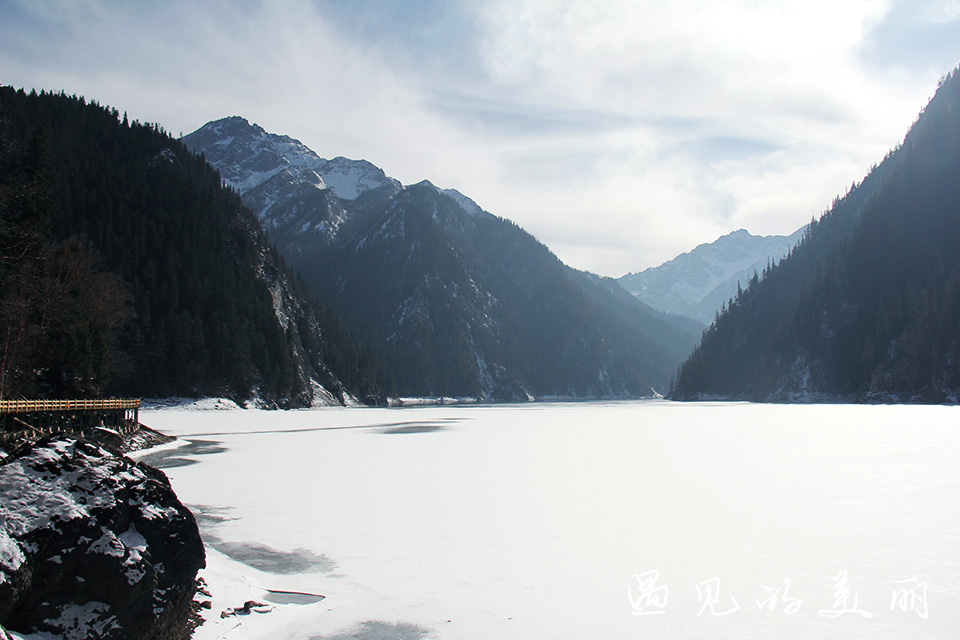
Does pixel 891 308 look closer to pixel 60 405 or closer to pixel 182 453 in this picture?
pixel 182 453

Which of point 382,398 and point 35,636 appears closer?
point 35,636

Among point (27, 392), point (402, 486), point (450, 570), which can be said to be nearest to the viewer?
point (450, 570)

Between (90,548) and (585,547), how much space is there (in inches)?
438

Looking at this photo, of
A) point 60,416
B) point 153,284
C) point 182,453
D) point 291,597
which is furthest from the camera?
point 153,284

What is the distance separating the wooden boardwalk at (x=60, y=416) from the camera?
3234 cm

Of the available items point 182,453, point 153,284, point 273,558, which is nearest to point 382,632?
point 273,558

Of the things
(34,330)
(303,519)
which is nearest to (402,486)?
(303,519)

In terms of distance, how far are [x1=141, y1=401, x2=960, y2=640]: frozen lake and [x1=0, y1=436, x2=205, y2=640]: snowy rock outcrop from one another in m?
1.38

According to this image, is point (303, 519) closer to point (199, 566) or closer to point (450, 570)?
point (450, 570)

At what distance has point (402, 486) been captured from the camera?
2603cm

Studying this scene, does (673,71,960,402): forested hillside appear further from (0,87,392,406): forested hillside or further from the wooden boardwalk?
the wooden boardwalk

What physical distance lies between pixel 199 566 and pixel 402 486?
16268 mm

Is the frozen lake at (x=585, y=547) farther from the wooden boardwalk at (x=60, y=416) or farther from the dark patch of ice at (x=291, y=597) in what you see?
the wooden boardwalk at (x=60, y=416)

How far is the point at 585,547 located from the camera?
52.3ft
